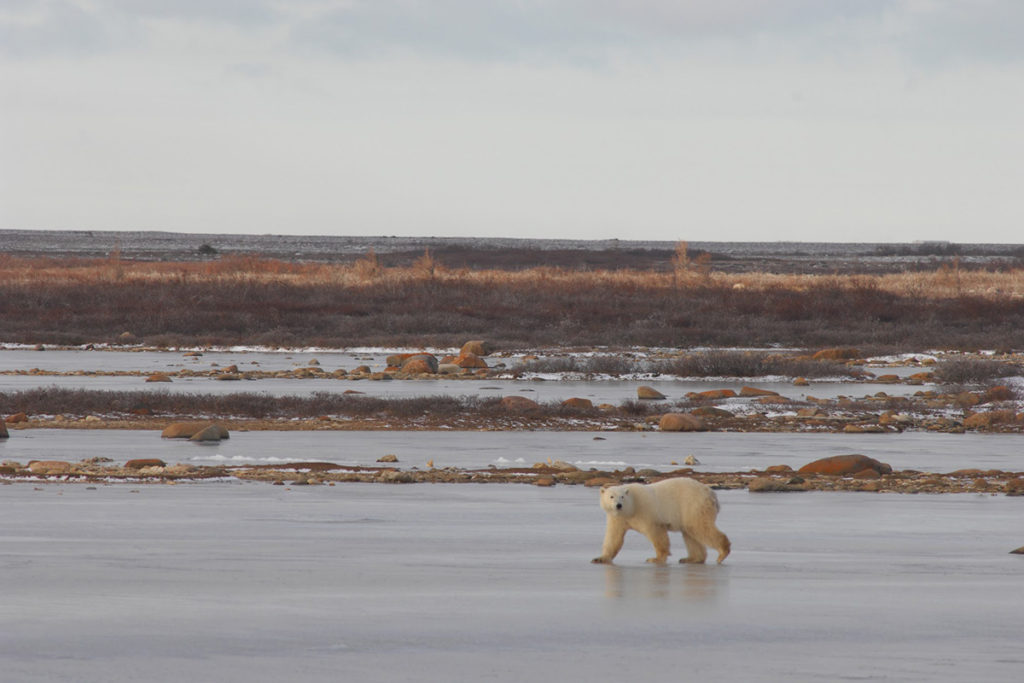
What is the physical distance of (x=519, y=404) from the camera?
2309 cm

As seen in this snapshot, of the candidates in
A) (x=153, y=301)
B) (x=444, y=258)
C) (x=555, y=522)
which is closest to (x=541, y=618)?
(x=555, y=522)

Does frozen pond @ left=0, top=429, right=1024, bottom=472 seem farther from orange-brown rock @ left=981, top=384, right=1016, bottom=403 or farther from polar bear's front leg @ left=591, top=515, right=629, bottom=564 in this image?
polar bear's front leg @ left=591, top=515, right=629, bottom=564

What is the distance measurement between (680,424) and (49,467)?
34.0ft

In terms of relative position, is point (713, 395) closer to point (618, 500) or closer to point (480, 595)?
point (618, 500)

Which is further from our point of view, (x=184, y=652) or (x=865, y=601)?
(x=865, y=601)

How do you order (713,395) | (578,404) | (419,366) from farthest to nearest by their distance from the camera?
(419,366), (713,395), (578,404)

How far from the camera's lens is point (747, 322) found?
159ft

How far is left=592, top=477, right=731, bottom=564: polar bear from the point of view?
27.2 feet

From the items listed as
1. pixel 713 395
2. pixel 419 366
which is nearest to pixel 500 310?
pixel 419 366

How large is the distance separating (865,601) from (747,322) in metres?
41.6

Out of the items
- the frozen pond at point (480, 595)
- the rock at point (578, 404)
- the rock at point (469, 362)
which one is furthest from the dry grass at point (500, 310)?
the frozen pond at point (480, 595)

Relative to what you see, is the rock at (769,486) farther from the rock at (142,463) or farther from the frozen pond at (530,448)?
the rock at (142,463)

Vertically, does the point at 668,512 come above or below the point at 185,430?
above

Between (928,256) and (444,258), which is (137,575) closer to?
(444,258)
